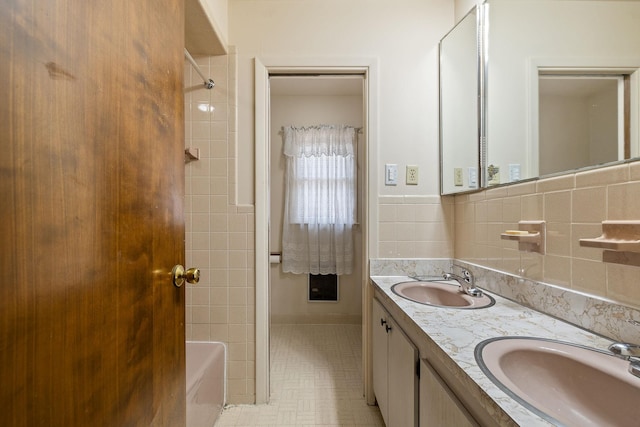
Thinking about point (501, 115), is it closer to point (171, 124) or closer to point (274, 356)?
point (171, 124)

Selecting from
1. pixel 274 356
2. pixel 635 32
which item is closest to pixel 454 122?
pixel 635 32

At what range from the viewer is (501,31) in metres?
1.17

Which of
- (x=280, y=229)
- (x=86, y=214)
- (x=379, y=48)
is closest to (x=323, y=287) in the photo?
(x=280, y=229)

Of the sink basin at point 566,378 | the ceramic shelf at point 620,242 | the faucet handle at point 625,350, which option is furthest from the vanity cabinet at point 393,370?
the ceramic shelf at point 620,242

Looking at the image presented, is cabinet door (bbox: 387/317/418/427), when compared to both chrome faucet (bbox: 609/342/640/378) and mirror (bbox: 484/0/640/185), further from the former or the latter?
mirror (bbox: 484/0/640/185)

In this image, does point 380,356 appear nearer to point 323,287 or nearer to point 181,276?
point 181,276

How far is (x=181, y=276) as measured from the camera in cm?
74

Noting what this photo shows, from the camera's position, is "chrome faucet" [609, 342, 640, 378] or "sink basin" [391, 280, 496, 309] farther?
"sink basin" [391, 280, 496, 309]

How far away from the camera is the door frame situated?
1531 millimetres

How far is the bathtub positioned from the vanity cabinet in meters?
0.87

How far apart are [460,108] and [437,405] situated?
136 cm

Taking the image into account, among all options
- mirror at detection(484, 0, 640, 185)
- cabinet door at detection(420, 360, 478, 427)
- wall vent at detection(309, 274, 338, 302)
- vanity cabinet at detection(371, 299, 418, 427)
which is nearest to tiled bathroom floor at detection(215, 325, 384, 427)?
vanity cabinet at detection(371, 299, 418, 427)

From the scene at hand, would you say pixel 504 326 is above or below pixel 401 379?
above

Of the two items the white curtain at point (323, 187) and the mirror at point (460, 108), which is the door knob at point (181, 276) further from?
the white curtain at point (323, 187)
